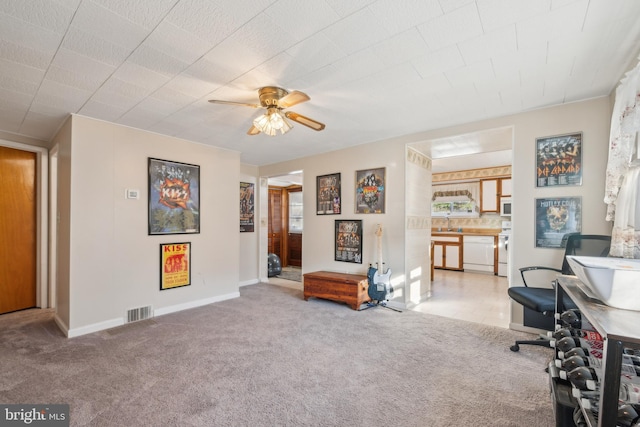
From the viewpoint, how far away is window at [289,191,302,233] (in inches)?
299

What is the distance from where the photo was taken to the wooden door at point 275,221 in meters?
7.20

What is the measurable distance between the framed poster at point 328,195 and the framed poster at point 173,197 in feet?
6.16

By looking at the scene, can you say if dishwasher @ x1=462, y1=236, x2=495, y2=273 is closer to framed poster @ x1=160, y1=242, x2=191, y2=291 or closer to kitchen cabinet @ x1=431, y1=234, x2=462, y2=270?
kitchen cabinet @ x1=431, y1=234, x2=462, y2=270

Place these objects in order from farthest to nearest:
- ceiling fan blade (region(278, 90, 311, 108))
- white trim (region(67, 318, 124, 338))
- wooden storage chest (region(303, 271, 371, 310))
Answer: wooden storage chest (region(303, 271, 371, 310)) → white trim (region(67, 318, 124, 338)) → ceiling fan blade (region(278, 90, 311, 108))

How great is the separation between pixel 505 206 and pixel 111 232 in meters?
7.05

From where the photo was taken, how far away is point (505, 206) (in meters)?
6.21

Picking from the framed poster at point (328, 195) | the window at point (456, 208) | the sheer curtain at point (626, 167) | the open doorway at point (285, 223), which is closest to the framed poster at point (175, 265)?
the framed poster at point (328, 195)

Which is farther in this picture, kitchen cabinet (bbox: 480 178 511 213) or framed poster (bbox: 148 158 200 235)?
kitchen cabinet (bbox: 480 178 511 213)

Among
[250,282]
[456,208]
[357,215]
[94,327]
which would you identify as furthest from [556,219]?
[94,327]

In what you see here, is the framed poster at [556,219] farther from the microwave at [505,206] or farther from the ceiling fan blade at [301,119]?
the microwave at [505,206]

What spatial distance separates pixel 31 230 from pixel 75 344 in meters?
2.20

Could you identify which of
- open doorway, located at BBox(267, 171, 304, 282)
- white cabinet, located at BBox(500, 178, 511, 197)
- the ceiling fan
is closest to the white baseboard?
the ceiling fan

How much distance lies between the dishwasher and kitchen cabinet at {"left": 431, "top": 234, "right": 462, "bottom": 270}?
0.11m

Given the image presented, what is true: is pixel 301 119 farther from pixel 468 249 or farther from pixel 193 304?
pixel 468 249
